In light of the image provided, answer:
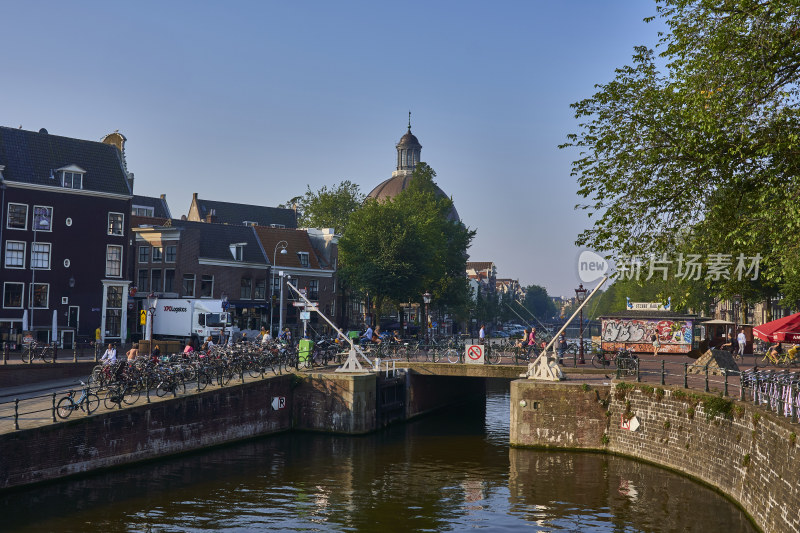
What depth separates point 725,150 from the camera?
2014 centimetres

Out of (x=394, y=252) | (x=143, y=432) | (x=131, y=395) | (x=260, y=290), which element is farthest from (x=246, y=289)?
(x=143, y=432)

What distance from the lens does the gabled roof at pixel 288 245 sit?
70.8 meters

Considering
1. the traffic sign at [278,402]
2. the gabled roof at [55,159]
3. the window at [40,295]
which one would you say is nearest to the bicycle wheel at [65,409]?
the traffic sign at [278,402]

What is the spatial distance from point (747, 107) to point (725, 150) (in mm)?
1160

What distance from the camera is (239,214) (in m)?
96.2

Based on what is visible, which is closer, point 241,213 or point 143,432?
point 143,432

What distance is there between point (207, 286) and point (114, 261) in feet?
42.6

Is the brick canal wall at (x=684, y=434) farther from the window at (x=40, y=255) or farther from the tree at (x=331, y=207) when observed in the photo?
the tree at (x=331, y=207)

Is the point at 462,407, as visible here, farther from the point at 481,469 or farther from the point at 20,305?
the point at 20,305

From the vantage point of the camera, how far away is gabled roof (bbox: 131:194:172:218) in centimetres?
9144

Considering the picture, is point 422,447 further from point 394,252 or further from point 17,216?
point 394,252

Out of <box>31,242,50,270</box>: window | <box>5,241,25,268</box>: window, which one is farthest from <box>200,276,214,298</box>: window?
<box>5,241,25,268</box>: window

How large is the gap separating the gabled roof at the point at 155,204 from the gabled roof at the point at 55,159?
126ft

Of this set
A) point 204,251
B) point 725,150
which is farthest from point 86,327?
point 725,150
